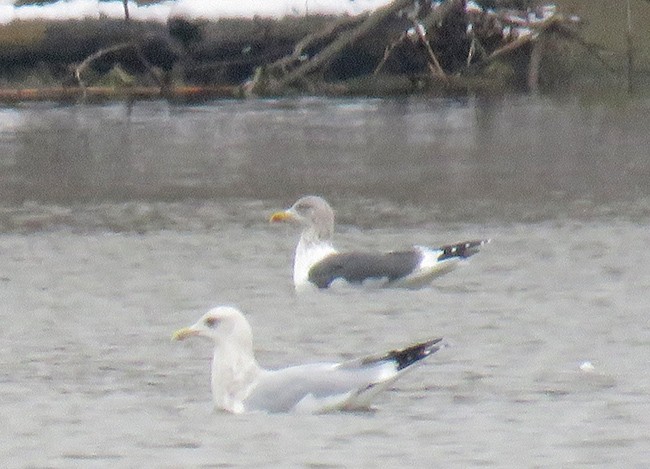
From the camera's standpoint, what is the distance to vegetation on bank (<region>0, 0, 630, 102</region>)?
32219mm

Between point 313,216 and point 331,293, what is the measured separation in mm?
944

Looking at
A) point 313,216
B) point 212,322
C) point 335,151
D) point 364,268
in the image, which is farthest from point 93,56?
point 212,322

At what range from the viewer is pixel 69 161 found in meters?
23.7

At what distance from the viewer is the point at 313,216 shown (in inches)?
567

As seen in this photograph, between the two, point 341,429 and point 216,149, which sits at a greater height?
point 341,429

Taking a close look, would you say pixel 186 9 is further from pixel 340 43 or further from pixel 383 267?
pixel 383 267

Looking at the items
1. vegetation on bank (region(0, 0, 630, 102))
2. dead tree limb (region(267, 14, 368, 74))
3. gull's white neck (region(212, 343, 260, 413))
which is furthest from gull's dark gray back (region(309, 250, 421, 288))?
vegetation on bank (region(0, 0, 630, 102))

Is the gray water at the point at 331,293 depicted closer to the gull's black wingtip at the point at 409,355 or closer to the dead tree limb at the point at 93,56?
the gull's black wingtip at the point at 409,355

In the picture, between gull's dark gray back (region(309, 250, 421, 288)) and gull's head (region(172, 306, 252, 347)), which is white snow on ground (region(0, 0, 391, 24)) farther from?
gull's head (region(172, 306, 252, 347))

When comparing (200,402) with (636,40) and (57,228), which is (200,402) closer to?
(57,228)

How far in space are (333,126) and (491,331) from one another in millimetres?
15324

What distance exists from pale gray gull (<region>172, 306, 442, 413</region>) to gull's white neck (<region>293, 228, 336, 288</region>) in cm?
378

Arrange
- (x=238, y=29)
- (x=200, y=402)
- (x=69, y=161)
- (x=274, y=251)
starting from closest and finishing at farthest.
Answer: (x=200, y=402), (x=274, y=251), (x=69, y=161), (x=238, y=29)

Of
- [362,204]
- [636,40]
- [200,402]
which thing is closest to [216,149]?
[362,204]
